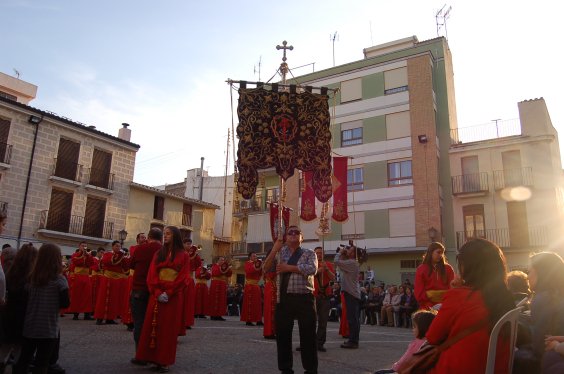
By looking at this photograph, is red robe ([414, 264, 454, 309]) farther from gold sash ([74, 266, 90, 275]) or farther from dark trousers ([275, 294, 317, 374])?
gold sash ([74, 266, 90, 275])

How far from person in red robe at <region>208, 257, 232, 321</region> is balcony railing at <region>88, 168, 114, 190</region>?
17.2 meters

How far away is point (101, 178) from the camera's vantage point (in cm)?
3066

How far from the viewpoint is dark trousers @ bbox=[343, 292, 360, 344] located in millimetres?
9398

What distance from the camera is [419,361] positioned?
3518mm

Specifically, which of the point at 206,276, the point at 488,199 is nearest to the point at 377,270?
the point at 488,199

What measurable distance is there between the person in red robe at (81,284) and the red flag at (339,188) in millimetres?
7721

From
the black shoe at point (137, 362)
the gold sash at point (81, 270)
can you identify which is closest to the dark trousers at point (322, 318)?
the black shoe at point (137, 362)

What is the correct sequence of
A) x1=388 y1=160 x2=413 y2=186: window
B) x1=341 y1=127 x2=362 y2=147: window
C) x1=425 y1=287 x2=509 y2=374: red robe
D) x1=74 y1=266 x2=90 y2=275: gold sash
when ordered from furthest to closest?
x1=341 y1=127 x2=362 y2=147: window < x1=388 y1=160 x2=413 y2=186: window < x1=74 y1=266 x2=90 y2=275: gold sash < x1=425 y1=287 x2=509 y2=374: red robe

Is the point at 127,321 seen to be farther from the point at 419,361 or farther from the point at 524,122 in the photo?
the point at 524,122

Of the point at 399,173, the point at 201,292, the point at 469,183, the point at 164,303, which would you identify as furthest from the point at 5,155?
the point at 469,183

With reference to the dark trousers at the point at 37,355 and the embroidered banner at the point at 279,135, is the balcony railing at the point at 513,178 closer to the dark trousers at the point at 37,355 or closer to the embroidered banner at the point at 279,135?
the embroidered banner at the point at 279,135

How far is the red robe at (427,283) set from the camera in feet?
23.8

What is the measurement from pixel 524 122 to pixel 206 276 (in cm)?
2202

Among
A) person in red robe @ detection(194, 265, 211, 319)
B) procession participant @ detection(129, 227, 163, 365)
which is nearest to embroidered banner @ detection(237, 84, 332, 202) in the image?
procession participant @ detection(129, 227, 163, 365)
